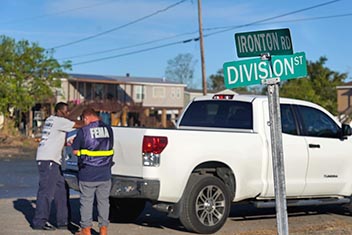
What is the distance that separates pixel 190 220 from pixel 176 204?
0.29 m

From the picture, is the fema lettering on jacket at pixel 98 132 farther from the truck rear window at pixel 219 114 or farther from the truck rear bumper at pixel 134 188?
the truck rear window at pixel 219 114

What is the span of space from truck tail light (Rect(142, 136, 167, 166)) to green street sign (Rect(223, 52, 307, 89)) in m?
2.24

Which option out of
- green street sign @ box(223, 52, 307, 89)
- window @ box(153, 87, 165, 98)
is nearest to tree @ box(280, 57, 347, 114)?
window @ box(153, 87, 165, 98)

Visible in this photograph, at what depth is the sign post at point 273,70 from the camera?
6.44 metres

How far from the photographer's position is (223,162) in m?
9.50

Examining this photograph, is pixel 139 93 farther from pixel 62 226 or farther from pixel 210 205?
pixel 210 205

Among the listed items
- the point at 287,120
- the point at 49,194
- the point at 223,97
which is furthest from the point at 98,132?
the point at 287,120

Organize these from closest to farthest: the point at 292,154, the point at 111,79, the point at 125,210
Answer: the point at 292,154, the point at 125,210, the point at 111,79

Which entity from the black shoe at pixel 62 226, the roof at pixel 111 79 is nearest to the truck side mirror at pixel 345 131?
the black shoe at pixel 62 226

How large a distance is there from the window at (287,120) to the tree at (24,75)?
3435cm

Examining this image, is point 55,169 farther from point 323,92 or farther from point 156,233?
point 323,92

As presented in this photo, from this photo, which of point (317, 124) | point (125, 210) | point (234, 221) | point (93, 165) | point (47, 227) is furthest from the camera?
point (317, 124)

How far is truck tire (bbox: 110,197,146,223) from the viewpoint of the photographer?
1055 cm

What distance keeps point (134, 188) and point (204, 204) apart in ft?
3.53
